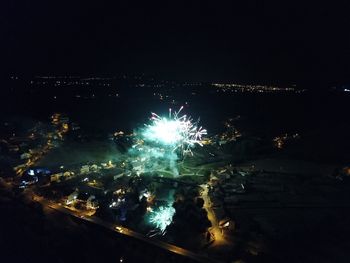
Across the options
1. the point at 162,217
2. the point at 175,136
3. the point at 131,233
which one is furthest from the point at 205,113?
the point at 131,233

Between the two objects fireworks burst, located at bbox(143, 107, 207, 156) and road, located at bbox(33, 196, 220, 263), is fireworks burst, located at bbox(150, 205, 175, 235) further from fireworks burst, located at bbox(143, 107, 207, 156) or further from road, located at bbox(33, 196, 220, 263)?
fireworks burst, located at bbox(143, 107, 207, 156)

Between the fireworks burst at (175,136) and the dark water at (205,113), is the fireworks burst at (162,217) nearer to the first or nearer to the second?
the fireworks burst at (175,136)

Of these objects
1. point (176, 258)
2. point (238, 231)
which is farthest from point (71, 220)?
point (238, 231)

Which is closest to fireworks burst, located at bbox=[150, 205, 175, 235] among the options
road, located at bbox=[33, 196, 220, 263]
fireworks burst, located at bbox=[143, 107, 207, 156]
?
road, located at bbox=[33, 196, 220, 263]

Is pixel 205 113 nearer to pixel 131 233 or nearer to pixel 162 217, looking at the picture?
pixel 162 217

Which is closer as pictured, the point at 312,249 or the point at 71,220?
the point at 312,249

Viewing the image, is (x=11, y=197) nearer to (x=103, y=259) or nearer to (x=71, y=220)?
(x=71, y=220)

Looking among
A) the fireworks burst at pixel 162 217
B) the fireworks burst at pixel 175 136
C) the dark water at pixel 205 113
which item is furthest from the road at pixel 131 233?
the dark water at pixel 205 113

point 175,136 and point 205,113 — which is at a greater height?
point 205,113
